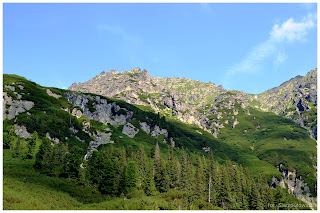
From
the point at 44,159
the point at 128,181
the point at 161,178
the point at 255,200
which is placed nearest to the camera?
the point at 128,181

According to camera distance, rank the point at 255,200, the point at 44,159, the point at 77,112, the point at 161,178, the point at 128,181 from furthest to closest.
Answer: the point at 77,112 < the point at 161,178 < the point at 255,200 < the point at 44,159 < the point at 128,181

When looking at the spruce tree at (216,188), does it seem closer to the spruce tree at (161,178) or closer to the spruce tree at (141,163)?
the spruce tree at (161,178)

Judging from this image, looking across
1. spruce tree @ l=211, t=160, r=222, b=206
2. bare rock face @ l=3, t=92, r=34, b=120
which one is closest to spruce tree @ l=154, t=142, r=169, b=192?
spruce tree @ l=211, t=160, r=222, b=206

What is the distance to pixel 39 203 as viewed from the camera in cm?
4534

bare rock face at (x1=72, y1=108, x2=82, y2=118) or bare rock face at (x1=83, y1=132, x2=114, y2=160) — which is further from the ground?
bare rock face at (x1=72, y1=108, x2=82, y2=118)

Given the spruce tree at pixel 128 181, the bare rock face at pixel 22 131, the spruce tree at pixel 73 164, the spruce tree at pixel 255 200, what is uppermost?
the bare rock face at pixel 22 131

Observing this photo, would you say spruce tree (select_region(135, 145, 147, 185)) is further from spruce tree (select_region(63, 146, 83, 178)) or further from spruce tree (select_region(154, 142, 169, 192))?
spruce tree (select_region(63, 146, 83, 178))

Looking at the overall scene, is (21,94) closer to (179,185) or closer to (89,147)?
(89,147)

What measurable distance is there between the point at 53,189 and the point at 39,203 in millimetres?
14213

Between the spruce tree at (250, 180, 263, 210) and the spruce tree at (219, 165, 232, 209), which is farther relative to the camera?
the spruce tree at (219, 165, 232, 209)

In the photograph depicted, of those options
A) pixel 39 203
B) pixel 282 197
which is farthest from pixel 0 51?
pixel 282 197

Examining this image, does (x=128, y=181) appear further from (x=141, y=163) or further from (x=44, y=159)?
(x=141, y=163)

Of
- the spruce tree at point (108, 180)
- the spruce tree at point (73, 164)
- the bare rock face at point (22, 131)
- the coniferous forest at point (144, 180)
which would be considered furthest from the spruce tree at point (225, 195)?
the bare rock face at point (22, 131)

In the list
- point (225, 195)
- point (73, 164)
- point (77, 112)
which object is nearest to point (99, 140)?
point (77, 112)
